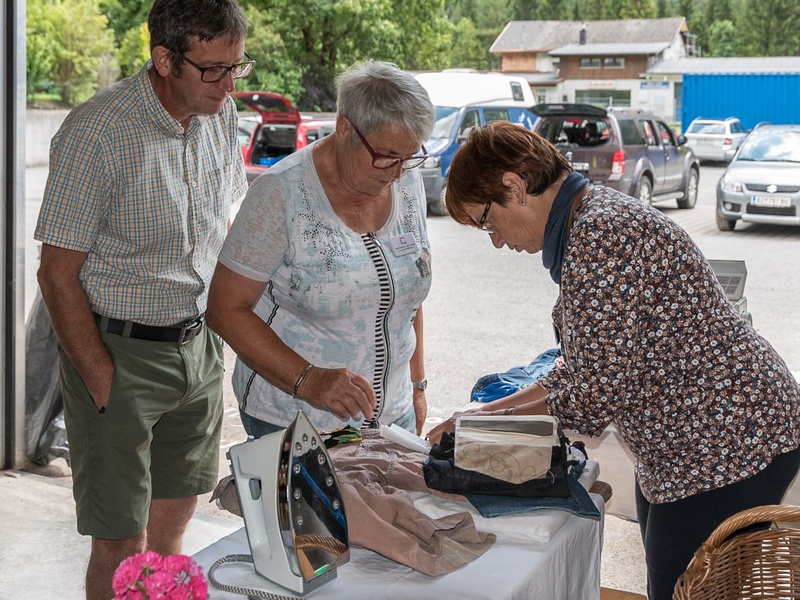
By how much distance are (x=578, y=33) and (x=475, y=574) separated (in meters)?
11.1

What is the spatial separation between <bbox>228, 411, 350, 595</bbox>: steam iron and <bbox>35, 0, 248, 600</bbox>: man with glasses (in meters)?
0.76

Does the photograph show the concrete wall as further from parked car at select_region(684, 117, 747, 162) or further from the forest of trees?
parked car at select_region(684, 117, 747, 162)

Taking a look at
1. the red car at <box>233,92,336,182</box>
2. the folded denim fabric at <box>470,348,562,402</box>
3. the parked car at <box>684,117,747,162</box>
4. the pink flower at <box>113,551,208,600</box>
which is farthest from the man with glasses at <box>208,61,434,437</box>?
the parked car at <box>684,117,747,162</box>

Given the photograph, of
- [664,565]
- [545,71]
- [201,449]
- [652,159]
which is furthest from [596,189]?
[545,71]

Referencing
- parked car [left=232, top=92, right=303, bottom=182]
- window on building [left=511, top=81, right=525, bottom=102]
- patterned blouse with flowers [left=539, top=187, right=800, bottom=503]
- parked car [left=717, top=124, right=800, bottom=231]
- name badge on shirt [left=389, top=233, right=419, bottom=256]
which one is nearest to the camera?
patterned blouse with flowers [left=539, top=187, right=800, bottom=503]

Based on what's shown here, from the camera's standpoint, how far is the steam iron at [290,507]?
1151mm

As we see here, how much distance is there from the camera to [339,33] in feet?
56.0

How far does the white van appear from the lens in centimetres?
939

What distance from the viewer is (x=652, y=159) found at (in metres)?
8.71

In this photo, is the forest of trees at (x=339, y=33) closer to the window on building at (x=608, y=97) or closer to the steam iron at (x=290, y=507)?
Result: the window on building at (x=608, y=97)

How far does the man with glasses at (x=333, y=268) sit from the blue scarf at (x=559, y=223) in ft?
1.06

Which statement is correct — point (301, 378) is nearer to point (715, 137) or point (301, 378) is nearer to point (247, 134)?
point (247, 134)

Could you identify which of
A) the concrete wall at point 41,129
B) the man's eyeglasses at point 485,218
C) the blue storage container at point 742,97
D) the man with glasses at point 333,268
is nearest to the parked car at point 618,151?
the blue storage container at point 742,97

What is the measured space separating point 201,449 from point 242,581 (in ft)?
2.95
